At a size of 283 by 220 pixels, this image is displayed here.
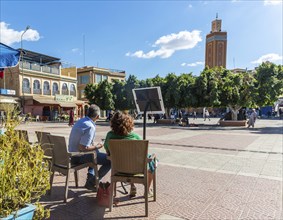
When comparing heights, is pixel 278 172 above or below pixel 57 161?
below

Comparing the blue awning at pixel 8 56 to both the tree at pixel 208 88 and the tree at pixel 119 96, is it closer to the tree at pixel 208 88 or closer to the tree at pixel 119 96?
the tree at pixel 208 88

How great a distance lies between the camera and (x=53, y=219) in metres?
3.02

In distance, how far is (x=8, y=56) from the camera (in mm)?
3629

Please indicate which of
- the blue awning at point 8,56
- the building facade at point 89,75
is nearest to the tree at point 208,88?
the blue awning at point 8,56

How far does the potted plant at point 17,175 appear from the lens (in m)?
1.86

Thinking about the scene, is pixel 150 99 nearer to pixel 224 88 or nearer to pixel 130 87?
pixel 224 88

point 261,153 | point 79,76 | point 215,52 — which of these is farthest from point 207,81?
point 215,52

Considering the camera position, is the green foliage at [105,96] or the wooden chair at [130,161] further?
the green foliage at [105,96]

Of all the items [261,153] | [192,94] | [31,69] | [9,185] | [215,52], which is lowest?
[261,153]

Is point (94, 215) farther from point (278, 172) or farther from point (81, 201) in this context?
point (278, 172)

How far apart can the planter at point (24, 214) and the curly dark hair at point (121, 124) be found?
1718 mm

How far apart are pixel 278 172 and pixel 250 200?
7.88ft

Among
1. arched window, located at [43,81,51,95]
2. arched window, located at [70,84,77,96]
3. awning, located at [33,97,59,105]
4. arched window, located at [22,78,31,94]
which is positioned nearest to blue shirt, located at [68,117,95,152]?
awning, located at [33,97,59,105]

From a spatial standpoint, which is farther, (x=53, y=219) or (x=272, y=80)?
(x=272, y=80)
